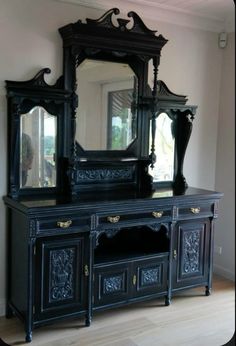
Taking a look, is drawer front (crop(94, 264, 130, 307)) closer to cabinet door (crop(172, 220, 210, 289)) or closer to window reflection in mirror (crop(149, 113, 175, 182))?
cabinet door (crop(172, 220, 210, 289))

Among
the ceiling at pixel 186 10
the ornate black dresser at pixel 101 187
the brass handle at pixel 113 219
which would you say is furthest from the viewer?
the ceiling at pixel 186 10

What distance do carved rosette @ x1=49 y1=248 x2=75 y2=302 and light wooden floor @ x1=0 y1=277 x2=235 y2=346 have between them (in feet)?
0.74

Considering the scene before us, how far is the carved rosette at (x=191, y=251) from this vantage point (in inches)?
113

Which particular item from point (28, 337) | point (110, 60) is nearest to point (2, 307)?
point (28, 337)

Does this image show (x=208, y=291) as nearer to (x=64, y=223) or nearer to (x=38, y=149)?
(x=64, y=223)

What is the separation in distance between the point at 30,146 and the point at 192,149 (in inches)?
55.4

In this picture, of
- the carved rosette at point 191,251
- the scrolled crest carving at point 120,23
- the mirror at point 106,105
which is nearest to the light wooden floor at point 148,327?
the carved rosette at point 191,251

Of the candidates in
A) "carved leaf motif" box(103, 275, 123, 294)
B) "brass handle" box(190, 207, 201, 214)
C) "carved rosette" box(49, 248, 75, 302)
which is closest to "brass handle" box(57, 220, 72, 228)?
"carved rosette" box(49, 248, 75, 302)

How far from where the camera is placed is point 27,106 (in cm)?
254

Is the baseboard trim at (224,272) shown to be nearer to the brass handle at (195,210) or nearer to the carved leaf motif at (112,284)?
the brass handle at (195,210)

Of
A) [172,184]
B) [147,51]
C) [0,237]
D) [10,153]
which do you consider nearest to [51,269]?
[0,237]

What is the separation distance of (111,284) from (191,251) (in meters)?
0.67

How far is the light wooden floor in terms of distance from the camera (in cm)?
236

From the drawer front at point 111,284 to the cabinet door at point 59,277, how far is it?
0.11m
